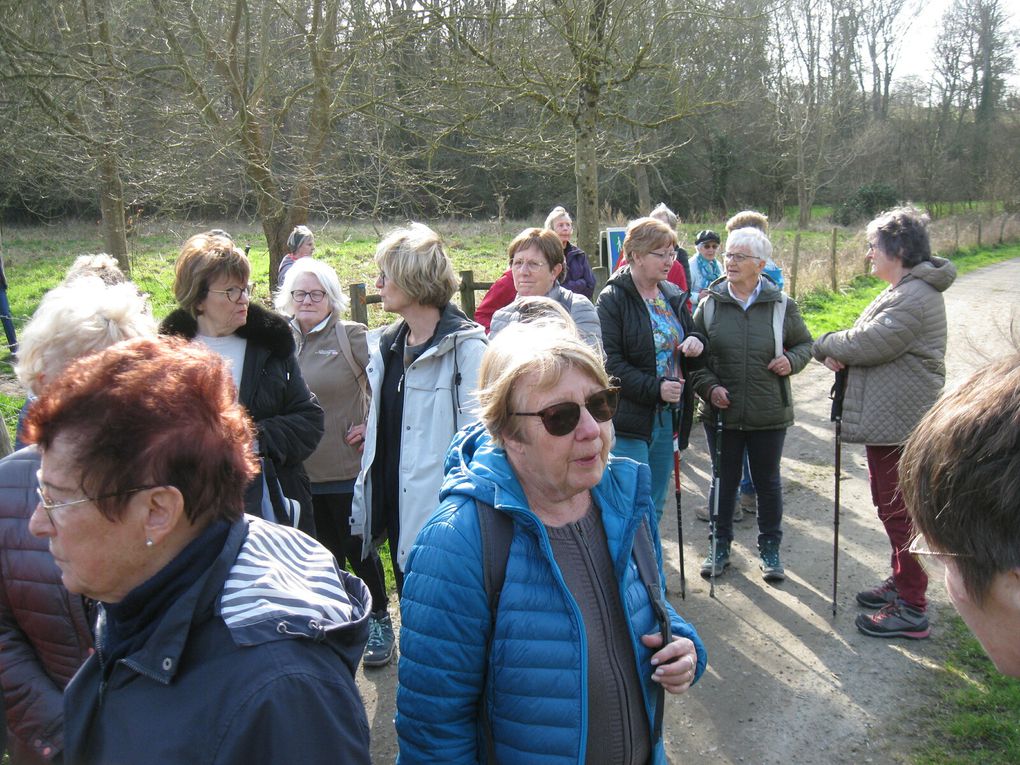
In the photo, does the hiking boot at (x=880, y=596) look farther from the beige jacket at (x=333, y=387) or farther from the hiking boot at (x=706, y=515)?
the beige jacket at (x=333, y=387)

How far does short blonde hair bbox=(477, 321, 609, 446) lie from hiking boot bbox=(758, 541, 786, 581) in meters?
3.10

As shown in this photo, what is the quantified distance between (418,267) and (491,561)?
1.77 meters

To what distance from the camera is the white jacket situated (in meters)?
3.31

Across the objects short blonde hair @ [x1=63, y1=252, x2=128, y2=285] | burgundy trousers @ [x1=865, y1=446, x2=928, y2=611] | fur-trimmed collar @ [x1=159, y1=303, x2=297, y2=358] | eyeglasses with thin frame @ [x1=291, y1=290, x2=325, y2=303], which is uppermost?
short blonde hair @ [x1=63, y1=252, x2=128, y2=285]

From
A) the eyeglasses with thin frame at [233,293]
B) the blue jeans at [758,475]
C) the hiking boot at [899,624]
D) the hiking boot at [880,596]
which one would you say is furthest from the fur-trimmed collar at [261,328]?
the hiking boot at [880,596]

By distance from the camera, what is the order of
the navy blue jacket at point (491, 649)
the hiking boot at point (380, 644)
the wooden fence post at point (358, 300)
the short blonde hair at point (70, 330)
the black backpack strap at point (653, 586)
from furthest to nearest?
1. the wooden fence post at point (358, 300)
2. the hiking boot at point (380, 644)
3. the short blonde hair at point (70, 330)
4. the black backpack strap at point (653, 586)
5. the navy blue jacket at point (491, 649)

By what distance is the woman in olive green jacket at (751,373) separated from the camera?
4.64 meters

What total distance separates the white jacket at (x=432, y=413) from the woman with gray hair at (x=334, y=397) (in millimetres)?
767

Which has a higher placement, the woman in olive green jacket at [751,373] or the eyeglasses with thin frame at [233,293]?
the eyeglasses with thin frame at [233,293]

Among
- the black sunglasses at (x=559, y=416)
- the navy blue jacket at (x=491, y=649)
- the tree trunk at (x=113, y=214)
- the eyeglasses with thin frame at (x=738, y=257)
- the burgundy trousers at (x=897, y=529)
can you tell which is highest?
the tree trunk at (x=113, y=214)

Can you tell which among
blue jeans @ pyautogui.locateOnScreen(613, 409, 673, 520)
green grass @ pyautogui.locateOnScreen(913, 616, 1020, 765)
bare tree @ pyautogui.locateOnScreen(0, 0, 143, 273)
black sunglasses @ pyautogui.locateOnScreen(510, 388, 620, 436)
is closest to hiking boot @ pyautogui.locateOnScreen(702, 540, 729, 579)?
blue jeans @ pyautogui.locateOnScreen(613, 409, 673, 520)

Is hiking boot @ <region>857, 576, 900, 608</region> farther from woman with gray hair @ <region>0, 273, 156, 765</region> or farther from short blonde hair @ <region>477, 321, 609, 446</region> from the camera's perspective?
woman with gray hair @ <region>0, 273, 156, 765</region>

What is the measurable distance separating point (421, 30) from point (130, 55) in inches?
144

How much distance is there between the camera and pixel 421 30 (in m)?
8.23
